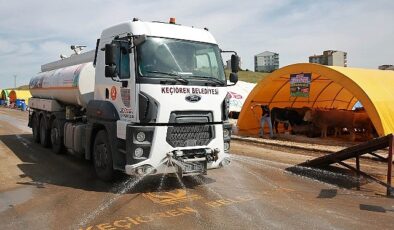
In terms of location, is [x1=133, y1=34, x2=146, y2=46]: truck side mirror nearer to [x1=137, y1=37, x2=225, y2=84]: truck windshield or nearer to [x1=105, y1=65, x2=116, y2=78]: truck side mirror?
[x1=137, y1=37, x2=225, y2=84]: truck windshield

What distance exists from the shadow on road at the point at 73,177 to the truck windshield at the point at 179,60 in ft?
7.57

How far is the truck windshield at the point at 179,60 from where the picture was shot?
7.90m

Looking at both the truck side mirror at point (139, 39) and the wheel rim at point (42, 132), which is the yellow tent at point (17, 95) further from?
the truck side mirror at point (139, 39)

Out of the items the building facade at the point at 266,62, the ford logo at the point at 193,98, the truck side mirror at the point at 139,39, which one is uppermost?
the building facade at the point at 266,62

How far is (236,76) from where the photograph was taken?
9289mm

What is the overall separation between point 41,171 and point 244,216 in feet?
19.5

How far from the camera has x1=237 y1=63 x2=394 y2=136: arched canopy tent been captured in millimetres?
14914

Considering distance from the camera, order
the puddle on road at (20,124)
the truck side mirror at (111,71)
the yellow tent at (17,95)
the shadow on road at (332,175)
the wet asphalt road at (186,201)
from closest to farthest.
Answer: the wet asphalt road at (186,201), the truck side mirror at (111,71), the shadow on road at (332,175), the puddle on road at (20,124), the yellow tent at (17,95)

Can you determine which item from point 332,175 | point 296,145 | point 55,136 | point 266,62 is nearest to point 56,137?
point 55,136

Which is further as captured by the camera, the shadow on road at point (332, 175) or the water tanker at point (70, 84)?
the water tanker at point (70, 84)

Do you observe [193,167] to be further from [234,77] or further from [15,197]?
[15,197]

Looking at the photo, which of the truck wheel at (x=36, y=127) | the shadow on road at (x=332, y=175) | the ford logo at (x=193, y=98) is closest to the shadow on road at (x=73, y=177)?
the ford logo at (x=193, y=98)

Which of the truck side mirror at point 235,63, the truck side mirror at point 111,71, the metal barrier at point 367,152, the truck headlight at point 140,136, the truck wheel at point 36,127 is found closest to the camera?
the truck headlight at point 140,136

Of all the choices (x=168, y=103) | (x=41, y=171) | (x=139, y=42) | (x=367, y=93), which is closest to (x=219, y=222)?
(x=168, y=103)
